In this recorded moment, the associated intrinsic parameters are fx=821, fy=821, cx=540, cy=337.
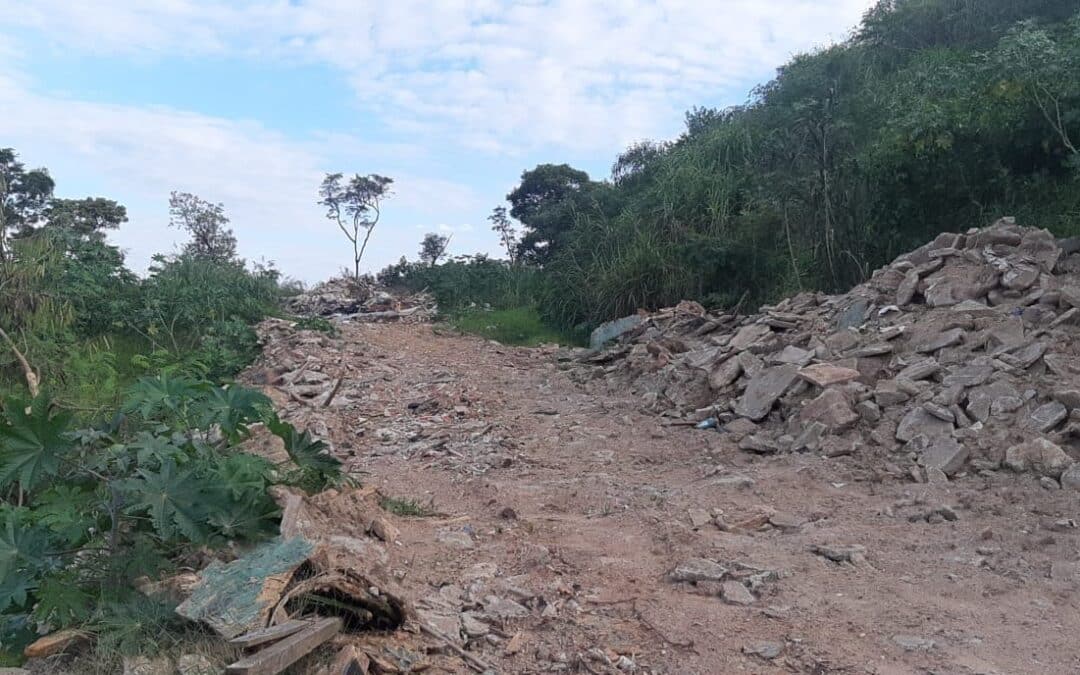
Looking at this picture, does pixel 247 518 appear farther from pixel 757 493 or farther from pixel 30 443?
pixel 757 493

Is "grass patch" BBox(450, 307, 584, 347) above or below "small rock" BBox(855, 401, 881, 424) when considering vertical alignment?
above

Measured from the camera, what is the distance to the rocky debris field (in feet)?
10.9

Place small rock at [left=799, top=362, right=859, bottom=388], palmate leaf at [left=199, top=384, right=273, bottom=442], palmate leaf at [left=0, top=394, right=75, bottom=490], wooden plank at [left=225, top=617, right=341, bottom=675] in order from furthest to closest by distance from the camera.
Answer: small rock at [left=799, top=362, right=859, bottom=388], palmate leaf at [left=199, top=384, right=273, bottom=442], palmate leaf at [left=0, top=394, right=75, bottom=490], wooden plank at [left=225, top=617, right=341, bottom=675]

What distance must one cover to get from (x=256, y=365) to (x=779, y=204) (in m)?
8.06

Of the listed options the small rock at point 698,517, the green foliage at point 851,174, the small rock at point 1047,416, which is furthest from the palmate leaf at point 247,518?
the green foliage at point 851,174

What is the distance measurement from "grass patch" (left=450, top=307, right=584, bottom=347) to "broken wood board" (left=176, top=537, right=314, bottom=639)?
36.7 feet

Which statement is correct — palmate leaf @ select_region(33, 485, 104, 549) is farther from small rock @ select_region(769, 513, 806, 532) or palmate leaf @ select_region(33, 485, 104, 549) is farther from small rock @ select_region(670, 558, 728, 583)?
small rock @ select_region(769, 513, 806, 532)

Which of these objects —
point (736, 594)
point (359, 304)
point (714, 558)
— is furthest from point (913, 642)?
point (359, 304)

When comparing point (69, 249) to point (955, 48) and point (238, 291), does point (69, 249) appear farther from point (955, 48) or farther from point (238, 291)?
point (955, 48)

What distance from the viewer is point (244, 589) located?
117 inches

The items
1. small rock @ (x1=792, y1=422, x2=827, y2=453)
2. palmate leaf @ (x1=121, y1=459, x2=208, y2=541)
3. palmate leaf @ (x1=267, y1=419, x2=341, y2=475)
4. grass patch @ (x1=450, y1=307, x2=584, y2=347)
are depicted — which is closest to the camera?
palmate leaf @ (x1=121, y1=459, x2=208, y2=541)

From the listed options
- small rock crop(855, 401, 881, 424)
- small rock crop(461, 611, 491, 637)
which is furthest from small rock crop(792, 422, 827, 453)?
small rock crop(461, 611, 491, 637)

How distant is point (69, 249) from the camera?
13.4 m

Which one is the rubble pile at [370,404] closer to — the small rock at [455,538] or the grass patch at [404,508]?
the grass patch at [404,508]
